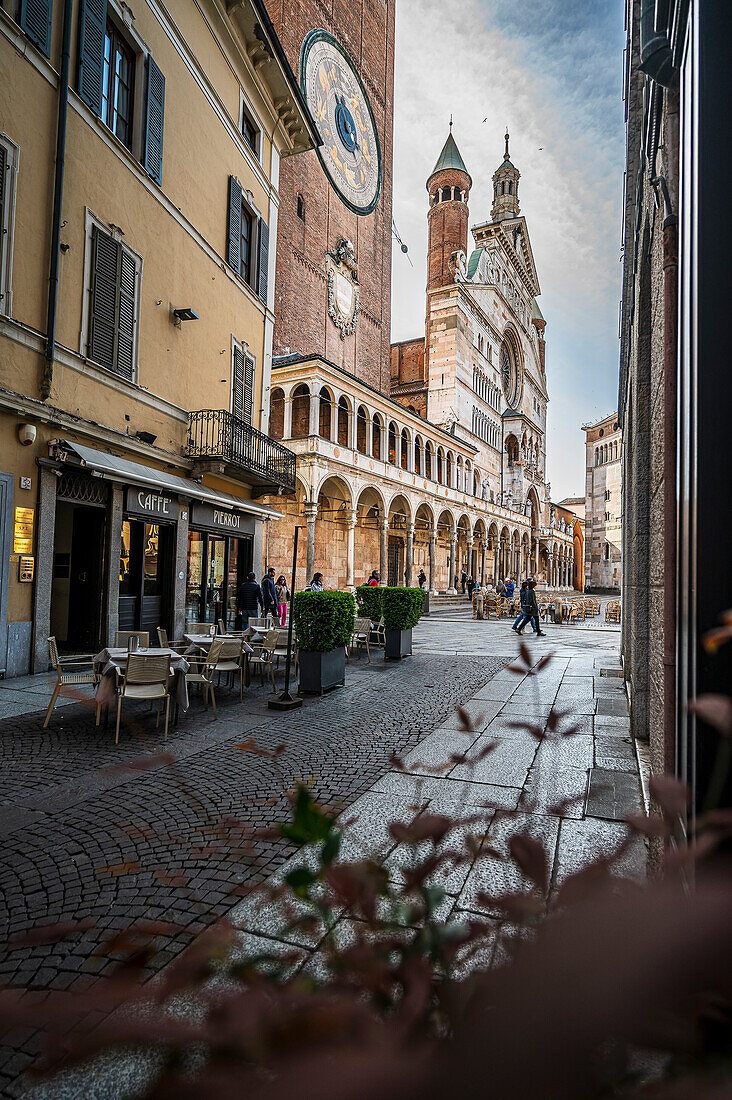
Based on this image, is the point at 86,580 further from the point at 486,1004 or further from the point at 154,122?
the point at 486,1004

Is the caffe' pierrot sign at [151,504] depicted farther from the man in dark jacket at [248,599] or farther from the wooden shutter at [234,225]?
the wooden shutter at [234,225]

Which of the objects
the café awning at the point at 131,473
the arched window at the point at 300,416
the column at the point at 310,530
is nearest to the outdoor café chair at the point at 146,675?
the café awning at the point at 131,473

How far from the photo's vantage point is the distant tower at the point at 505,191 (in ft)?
194

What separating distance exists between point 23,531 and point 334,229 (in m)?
28.4

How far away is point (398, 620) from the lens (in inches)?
451

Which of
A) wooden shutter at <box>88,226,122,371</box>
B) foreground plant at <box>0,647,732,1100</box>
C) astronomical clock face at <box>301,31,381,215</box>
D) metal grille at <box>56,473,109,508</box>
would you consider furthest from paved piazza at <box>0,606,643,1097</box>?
astronomical clock face at <box>301,31,381,215</box>

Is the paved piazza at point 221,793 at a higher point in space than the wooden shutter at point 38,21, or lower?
lower

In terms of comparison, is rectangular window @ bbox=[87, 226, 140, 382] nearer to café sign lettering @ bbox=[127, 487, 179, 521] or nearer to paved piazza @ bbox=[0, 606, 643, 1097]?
café sign lettering @ bbox=[127, 487, 179, 521]

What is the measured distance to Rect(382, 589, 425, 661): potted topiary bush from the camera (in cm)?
1126

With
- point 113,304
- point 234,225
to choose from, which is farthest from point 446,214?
point 113,304

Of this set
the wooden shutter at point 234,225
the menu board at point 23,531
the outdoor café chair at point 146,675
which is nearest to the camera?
the outdoor café chair at point 146,675

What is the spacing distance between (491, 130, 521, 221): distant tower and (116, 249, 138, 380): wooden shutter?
58.5 metres

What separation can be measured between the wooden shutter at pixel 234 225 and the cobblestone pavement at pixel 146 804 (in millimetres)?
A: 11278

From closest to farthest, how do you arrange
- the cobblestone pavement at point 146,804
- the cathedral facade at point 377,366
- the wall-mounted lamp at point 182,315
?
the cobblestone pavement at point 146,804
the wall-mounted lamp at point 182,315
the cathedral facade at point 377,366
